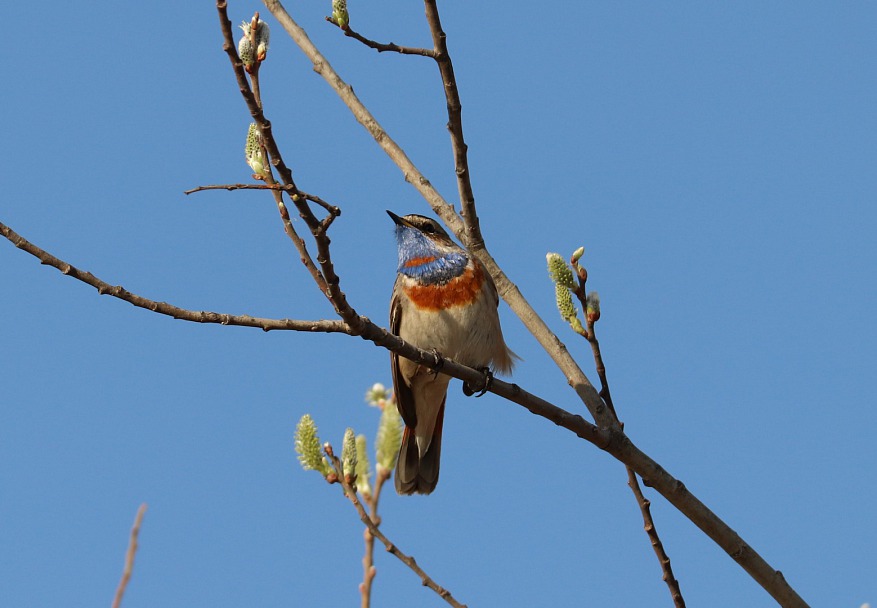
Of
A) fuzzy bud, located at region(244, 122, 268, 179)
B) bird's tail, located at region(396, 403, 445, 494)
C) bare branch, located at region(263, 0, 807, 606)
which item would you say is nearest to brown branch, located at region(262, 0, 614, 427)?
bare branch, located at region(263, 0, 807, 606)

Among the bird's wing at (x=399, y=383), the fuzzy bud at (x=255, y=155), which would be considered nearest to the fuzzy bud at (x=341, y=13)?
the fuzzy bud at (x=255, y=155)

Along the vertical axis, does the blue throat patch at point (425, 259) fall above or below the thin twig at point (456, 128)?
above

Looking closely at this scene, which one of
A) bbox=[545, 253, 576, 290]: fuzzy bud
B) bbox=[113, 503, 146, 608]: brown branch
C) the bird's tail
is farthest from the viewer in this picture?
the bird's tail

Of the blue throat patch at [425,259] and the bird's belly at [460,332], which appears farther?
the blue throat patch at [425,259]

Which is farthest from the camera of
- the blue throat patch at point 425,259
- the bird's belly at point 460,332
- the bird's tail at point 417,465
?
the bird's tail at point 417,465

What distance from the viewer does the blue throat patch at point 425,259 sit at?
744 cm

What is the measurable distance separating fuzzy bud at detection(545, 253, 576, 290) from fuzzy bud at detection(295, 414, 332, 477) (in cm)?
140

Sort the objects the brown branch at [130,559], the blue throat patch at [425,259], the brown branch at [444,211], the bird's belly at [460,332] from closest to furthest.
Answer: the brown branch at [130,559] < the brown branch at [444,211] < the bird's belly at [460,332] < the blue throat patch at [425,259]

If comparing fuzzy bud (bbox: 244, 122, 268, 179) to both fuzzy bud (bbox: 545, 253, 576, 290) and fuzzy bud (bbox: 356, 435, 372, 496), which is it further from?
fuzzy bud (bbox: 545, 253, 576, 290)

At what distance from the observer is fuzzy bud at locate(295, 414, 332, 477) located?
4273mm

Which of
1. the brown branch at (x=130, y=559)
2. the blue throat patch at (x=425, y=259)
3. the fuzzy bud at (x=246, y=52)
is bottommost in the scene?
the brown branch at (x=130, y=559)

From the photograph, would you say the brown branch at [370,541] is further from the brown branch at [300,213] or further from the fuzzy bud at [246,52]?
the fuzzy bud at [246,52]

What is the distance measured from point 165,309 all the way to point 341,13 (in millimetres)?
1917

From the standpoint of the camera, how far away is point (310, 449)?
430 centimetres
